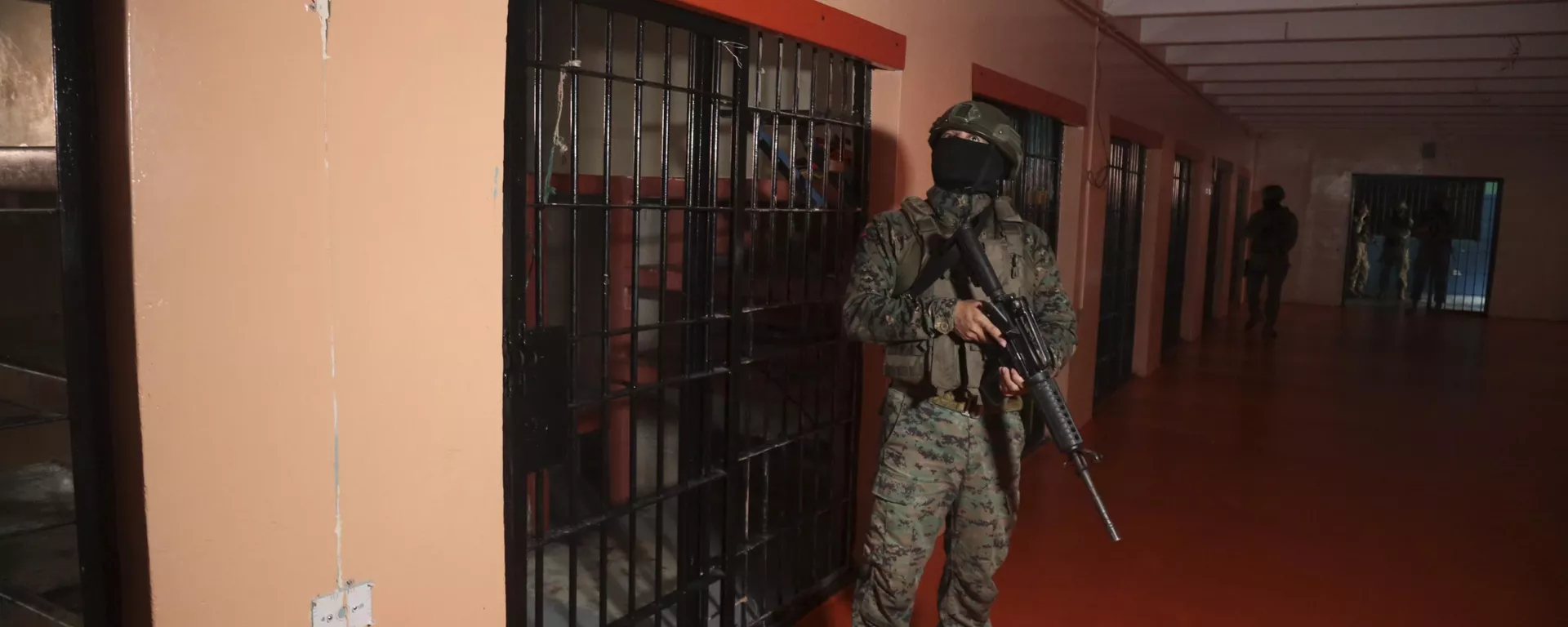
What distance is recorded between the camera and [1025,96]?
4.60 meters

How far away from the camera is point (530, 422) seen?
2.20 m

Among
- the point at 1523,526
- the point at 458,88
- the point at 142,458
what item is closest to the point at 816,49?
the point at 458,88

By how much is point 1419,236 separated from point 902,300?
1416cm

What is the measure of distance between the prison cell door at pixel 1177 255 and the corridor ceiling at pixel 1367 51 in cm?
77

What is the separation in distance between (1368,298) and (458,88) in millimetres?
15338

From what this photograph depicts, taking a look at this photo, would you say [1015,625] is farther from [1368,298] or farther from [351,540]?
[1368,298]

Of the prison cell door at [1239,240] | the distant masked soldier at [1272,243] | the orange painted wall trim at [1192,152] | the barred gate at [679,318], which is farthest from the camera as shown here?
the prison cell door at [1239,240]

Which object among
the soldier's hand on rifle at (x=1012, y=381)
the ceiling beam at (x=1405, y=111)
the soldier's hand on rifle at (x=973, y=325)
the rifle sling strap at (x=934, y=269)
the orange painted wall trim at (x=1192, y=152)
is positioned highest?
the ceiling beam at (x=1405, y=111)

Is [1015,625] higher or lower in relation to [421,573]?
lower

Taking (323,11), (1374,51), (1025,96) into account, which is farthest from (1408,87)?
(323,11)

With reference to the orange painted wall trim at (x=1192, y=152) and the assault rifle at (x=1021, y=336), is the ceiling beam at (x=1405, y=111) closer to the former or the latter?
the orange painted wall trim at (x=1192, y=152)

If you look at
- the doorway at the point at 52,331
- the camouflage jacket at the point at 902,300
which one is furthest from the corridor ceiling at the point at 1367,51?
the doorway at the point at 52,331

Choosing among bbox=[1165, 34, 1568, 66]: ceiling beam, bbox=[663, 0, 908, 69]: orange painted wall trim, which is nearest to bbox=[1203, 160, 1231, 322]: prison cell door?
bbox=[1165, 34, 1568, 66]: ceiling beam

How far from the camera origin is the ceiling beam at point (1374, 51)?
5.99m
